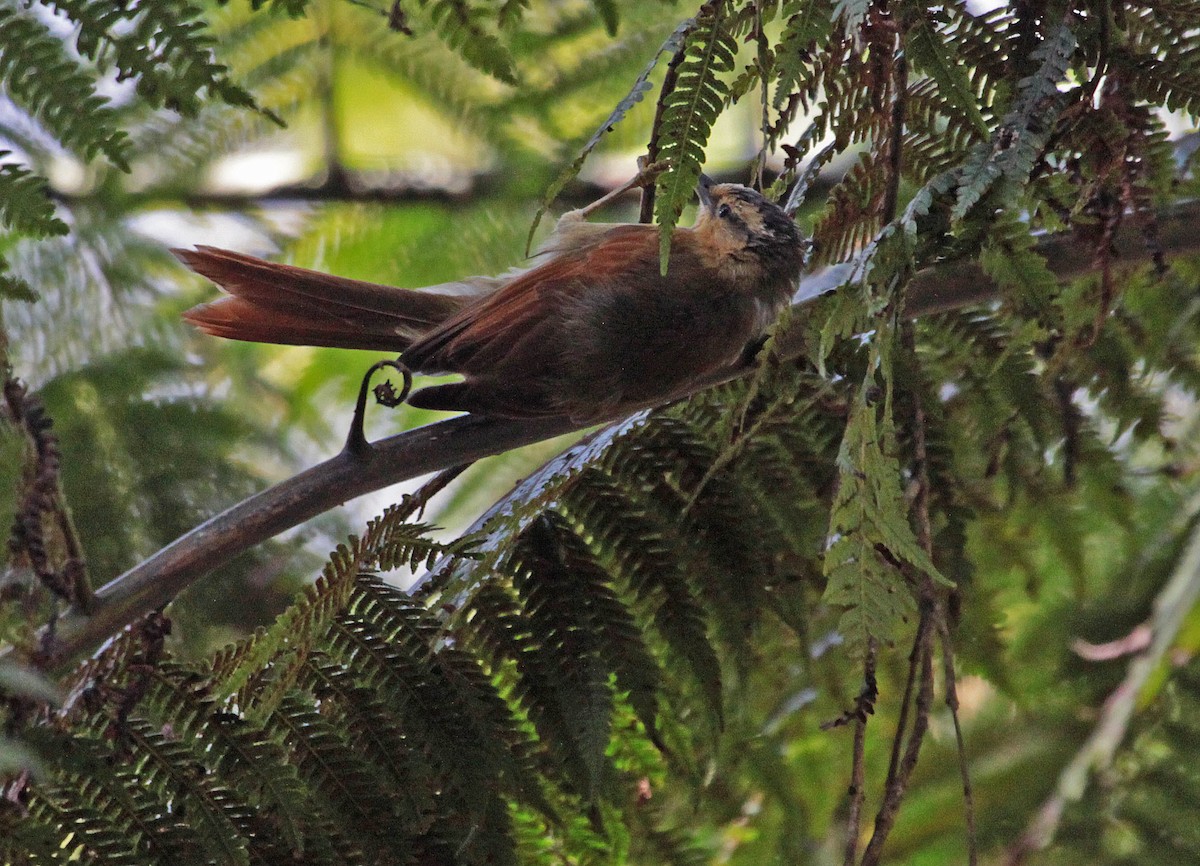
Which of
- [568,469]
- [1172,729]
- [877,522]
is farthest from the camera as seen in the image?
[1172,729]

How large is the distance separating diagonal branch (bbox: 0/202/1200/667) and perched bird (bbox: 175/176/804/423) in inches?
2.9

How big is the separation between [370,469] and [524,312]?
596 millimetres

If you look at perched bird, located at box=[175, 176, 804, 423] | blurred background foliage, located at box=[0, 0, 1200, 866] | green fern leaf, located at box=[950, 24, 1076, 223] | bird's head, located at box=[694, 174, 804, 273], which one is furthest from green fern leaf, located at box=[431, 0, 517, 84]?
green fern leaf, located at box=[950, 24, 1076, 223]

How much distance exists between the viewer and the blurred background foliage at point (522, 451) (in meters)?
2.69

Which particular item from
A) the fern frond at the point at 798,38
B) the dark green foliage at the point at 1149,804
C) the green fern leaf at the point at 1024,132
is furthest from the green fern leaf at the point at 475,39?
the dark green foliage at the point at 1149,804

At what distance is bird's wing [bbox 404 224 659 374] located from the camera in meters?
2.29

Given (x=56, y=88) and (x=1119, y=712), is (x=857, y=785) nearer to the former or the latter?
(x=1119, y=712)

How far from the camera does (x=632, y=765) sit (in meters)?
2.56

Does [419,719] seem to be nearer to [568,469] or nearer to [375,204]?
[568,469]

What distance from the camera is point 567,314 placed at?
7.77 feet

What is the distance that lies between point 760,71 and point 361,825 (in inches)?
54.6

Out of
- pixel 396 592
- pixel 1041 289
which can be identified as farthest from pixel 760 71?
pixel 396 592

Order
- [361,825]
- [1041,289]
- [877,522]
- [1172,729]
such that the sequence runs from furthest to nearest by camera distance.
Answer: [1172,729] → [361,825] → [1041,289] → [877,522]

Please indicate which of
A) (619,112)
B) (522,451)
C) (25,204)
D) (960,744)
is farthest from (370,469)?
(522,451)
